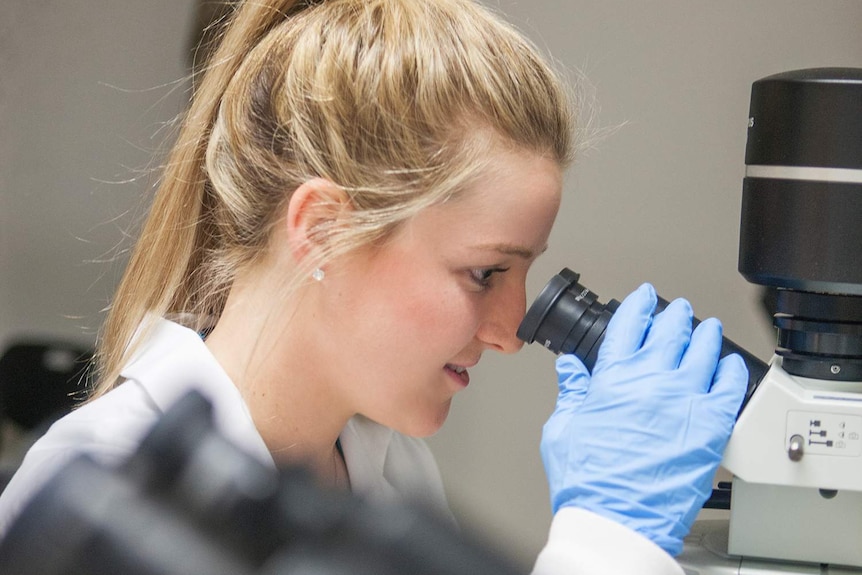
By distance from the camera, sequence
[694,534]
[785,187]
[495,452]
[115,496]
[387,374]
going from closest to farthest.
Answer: [115,496] → [785,187] → [694,534] → [387,374] → [495,452]

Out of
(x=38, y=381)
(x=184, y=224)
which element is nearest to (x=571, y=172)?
(x=184, y=224)

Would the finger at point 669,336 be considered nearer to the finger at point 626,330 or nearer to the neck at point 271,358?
the finger at point 626,330

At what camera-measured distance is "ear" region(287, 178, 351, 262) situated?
931 millimetres

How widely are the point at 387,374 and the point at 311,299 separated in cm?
12

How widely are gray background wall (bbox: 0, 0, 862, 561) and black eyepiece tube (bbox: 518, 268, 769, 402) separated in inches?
35.6

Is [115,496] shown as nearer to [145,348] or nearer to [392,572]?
[392,572]

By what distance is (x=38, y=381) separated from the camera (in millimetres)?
1770

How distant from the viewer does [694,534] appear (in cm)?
89

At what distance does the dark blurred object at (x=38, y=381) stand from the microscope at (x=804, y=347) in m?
1.31

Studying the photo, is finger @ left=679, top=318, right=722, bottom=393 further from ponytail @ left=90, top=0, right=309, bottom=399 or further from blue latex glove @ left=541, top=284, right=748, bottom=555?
ponytail @ left=90, top=0, right=309, bottom=399

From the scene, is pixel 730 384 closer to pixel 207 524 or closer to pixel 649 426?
pixel 649 426

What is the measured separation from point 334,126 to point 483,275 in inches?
8.8

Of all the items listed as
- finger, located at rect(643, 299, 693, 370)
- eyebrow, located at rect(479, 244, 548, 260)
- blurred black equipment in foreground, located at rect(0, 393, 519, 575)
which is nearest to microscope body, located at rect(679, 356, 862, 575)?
finger, located at rect(643, 299, 693, 370)

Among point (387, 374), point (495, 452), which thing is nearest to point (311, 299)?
point (387, 374)
